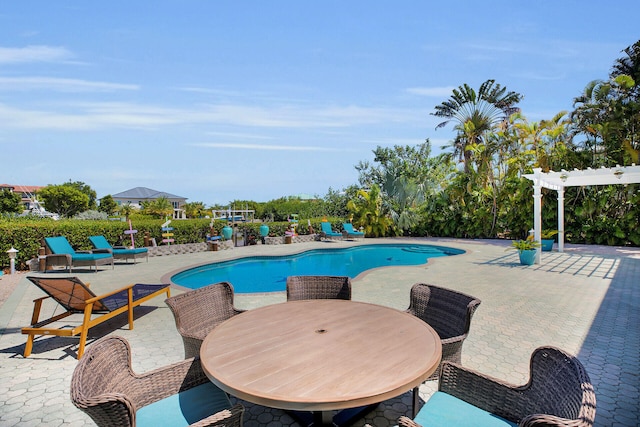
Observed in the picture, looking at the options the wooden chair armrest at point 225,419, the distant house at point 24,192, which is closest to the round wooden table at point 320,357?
the wooden chair armrest at point 225,419

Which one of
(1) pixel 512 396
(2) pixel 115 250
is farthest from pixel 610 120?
(2) pixel 115 250

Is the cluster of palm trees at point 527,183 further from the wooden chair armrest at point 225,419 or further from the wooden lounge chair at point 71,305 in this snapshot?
the wooden chair armrest at point 225,419

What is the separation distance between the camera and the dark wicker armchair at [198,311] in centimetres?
307

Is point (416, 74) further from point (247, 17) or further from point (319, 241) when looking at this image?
point (319, 241)

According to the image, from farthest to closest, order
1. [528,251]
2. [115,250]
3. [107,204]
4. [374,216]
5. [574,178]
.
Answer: [107,204]
[374,216]
[574,178]
[115,250]
[528,251]

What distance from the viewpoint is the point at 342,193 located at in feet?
88.4

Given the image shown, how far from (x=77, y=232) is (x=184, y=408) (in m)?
11.3

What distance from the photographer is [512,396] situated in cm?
214

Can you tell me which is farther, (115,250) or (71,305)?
(115,250)

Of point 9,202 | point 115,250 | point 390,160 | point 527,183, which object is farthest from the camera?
point 9,202

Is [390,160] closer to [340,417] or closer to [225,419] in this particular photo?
[340,417]

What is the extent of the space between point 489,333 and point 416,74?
12488 millimetres

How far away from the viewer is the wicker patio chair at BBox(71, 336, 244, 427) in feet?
5.63

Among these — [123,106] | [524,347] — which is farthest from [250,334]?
[123,106]
